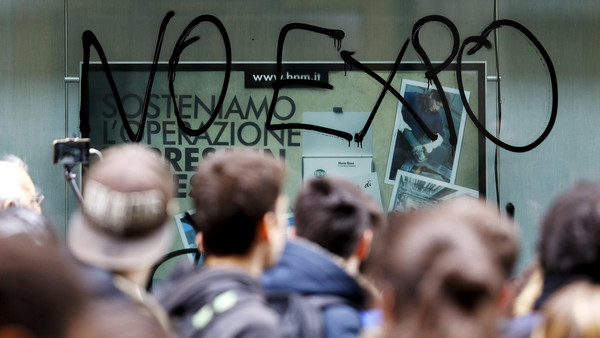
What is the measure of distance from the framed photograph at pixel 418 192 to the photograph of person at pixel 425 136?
35 millimetres

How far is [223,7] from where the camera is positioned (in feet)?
19.0

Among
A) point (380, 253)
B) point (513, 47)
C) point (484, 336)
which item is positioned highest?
point (513, 47)

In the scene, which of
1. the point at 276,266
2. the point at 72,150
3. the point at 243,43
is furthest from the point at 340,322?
the point at 243,43

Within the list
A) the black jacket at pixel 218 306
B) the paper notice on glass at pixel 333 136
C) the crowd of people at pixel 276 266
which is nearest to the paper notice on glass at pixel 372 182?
the paper notice on glass at pixel 333 136

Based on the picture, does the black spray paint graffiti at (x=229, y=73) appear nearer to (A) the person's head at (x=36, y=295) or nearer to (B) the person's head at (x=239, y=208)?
(B) the person's head at (x=239, y=208)

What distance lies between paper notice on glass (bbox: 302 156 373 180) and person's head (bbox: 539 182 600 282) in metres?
3.35

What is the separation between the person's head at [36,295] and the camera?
50.6 inches

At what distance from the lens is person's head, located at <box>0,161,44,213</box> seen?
3918 mm

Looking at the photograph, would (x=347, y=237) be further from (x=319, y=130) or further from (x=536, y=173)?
(x=536, y=173)

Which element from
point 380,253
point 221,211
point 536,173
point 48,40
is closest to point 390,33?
point 536,173

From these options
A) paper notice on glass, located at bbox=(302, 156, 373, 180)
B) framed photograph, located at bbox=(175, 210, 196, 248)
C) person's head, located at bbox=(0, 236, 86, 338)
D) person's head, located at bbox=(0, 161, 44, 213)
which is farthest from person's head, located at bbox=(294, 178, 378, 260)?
framed photograph, located at bbox=(175, 210, 196, 248)

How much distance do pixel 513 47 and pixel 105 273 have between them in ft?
14.4

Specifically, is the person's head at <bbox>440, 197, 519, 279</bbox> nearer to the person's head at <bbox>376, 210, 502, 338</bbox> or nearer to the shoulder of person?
the person's head at <bbox>376, 210, 502, 338</bbox>

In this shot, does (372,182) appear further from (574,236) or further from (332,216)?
(574,236)
